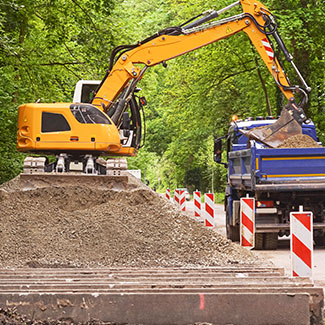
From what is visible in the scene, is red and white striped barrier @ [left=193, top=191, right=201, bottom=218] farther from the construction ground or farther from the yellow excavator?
the construction ground

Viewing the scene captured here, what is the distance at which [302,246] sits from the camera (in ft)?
30.8

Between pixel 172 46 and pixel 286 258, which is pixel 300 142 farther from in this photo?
pixel 172 46

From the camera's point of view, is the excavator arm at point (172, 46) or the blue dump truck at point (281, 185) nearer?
the blue dump truck at point (281, 185)

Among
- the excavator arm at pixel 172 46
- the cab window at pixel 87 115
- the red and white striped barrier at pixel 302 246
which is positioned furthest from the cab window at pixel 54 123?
the red and white striped barrier at pixel 302 246

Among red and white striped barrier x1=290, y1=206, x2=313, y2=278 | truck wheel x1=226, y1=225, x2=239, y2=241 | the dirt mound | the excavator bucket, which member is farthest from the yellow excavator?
red and white striped barrier x1=290, y1=206, x2=313, y2=278

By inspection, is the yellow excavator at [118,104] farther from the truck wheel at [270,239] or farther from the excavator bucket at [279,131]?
the truck wheel at [270,239]

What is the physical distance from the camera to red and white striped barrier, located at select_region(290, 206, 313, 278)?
366 inches

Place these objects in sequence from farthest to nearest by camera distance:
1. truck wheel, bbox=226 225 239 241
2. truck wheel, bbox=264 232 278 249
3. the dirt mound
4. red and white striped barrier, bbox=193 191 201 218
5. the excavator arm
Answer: red and white striped barrier, bbox=193 191 201 218 → the excavator arm → truck wheel, bbox=226 225 239 241 → the dirt mound → truck wheel, bbox=264 232 278 249

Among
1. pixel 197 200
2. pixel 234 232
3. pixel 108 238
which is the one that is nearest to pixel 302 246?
pixel 108 238

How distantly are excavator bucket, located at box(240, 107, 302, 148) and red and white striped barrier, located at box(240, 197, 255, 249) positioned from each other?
5051 millimetres

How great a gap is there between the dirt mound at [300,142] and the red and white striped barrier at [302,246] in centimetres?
834

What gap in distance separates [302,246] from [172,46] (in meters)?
12.2

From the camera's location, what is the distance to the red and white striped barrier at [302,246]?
30.5 feet

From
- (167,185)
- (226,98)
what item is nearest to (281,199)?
(226,98)
